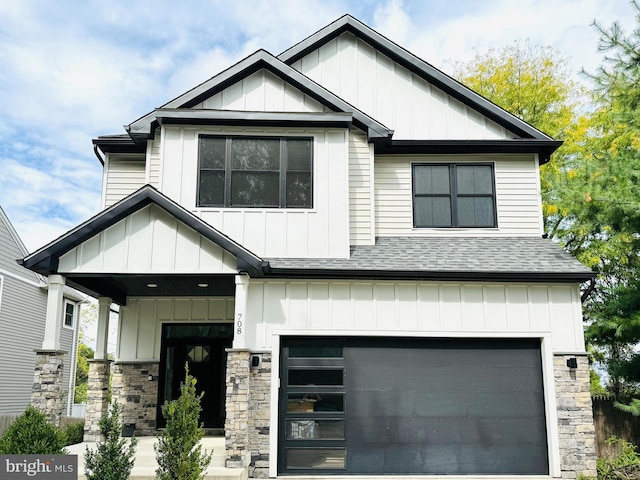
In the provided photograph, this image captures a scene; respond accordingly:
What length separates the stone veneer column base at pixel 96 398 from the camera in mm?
10797

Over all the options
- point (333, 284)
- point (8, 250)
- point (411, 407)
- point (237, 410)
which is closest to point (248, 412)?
point (237, 410)

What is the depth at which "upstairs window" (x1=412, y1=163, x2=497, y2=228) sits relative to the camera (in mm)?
11641

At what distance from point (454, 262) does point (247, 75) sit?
5.20 metres

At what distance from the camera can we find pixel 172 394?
11.6 m

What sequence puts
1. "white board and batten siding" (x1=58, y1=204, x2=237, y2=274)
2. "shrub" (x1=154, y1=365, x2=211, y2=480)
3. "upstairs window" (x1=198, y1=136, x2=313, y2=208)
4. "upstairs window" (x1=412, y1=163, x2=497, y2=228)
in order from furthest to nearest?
"upstairs window" (x1=412, y1=163, x2=497, y2=228) < "upstairs window" (x1=198, y1=136, x2=313, y2=208) < "white board and batten siding" (x1=58, y1=204, x2=237, y2=274) < "shrub" (x1=154, y1=365, x2=211, y2=480)

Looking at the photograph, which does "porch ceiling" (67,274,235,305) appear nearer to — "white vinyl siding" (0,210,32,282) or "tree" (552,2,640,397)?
"tree" (552,2,640,397)

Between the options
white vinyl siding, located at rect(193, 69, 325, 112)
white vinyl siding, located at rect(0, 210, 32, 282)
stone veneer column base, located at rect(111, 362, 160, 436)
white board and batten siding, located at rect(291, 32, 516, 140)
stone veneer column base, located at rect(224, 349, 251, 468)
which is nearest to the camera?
stone veneer column base, located at rect(224, 349, 251, 468)

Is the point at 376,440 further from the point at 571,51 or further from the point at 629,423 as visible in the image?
the point at 571,51

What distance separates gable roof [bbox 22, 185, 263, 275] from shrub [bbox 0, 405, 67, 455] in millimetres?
2384

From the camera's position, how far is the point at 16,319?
18.5 m

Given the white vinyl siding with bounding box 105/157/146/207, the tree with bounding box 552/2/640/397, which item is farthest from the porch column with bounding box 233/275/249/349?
the tree with bounding box 552/2/640/397

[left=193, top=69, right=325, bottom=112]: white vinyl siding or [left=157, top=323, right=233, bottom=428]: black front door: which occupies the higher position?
[left=193, top=69, right=325, bottom=112]: white vinyl siding

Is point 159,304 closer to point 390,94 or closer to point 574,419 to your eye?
point 390,94

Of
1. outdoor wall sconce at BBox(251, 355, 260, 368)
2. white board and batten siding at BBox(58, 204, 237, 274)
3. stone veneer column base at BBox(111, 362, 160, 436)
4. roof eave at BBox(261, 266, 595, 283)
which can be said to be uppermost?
white board and batten siding at BBox(58, 204, 237, 274)
